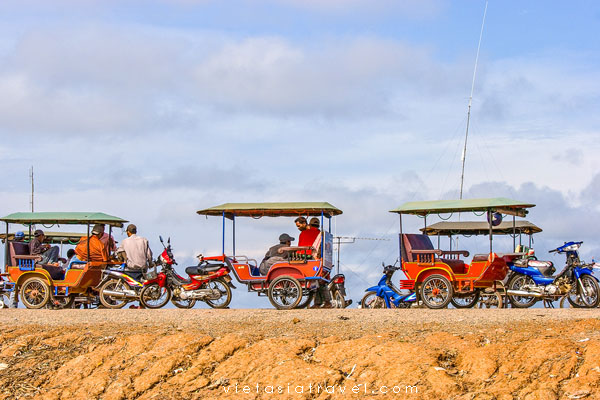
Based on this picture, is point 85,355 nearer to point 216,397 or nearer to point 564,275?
point 216,397

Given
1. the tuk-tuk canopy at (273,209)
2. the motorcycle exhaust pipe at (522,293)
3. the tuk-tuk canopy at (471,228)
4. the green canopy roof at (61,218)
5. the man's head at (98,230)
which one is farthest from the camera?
the tuk-tuk canopy at (471,228)

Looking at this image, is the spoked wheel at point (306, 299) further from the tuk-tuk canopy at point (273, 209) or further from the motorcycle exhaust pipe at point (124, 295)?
the motorcycle exhaust pipe at point (124, 295)

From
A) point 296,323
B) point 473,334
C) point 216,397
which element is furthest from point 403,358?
point 296,323

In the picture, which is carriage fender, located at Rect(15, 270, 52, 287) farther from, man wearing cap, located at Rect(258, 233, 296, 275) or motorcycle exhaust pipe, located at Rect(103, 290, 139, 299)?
man wearing cap, located at Rect(258, 233, 296, 275)

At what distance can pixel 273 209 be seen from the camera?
18.6 metres

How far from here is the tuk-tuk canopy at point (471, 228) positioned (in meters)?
24.3

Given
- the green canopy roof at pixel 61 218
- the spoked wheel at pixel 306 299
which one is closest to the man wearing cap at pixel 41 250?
the green canopy roof at pixel 61 218

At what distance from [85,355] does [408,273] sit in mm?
8846

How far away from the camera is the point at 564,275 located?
18047 millimetres

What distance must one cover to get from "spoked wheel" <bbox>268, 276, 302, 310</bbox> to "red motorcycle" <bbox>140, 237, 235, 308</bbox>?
974mm

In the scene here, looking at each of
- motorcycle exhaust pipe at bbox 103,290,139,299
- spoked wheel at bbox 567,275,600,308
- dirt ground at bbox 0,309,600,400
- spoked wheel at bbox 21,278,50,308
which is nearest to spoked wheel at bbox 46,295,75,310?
spoked wheel at bbox 21,278,50,308

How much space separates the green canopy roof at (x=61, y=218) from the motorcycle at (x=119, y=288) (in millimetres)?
1764

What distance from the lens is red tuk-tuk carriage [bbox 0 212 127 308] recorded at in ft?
67.0

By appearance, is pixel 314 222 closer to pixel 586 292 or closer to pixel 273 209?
pixel 273 209
